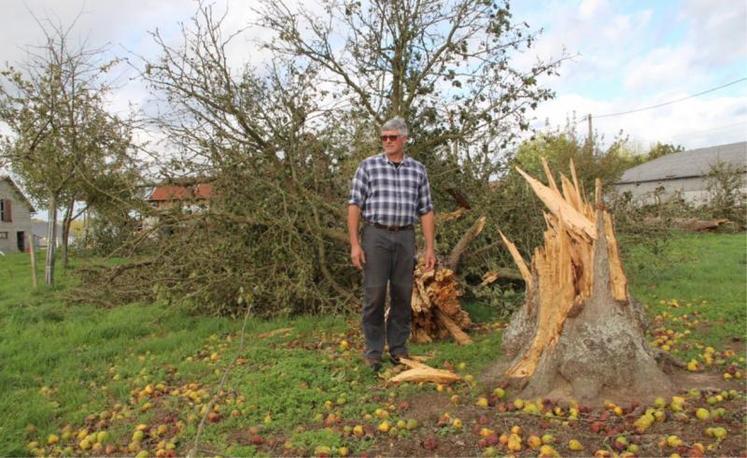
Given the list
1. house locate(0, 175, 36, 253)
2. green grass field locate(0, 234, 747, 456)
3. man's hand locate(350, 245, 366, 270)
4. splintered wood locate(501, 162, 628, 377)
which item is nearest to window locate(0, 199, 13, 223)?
house locate(0, 175, 36, 253)

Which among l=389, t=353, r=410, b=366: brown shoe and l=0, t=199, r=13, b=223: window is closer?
l=389, t=353, r=410, b=366: brown shoe

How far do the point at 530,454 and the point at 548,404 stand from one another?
596 mm

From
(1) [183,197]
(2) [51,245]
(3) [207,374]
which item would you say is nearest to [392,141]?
(3) [207,374]

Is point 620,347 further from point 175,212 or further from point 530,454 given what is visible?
point 175,212

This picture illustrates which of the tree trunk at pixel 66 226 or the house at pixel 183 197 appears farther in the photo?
the tree trunk at pixel 66 226

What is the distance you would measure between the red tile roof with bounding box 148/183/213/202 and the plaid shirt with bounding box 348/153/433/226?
325 centimetres

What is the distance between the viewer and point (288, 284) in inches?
259

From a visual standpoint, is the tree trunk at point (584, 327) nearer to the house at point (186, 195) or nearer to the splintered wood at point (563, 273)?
Answer: the splintered wood at point (563, 273)

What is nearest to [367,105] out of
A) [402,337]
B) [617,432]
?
[402,337]

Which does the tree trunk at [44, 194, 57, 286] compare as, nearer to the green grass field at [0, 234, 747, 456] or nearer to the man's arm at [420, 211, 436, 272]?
the green grass field at [0, 234, 747, 456]

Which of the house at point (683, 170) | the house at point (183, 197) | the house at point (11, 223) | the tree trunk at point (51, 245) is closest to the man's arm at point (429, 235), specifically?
the house at point (183, 197)

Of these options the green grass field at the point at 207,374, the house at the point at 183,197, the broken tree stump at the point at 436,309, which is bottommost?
the green grass field at the point at 207,374

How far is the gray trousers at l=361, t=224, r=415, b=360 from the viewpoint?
448 centimetres

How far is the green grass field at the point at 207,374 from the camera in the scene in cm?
351
